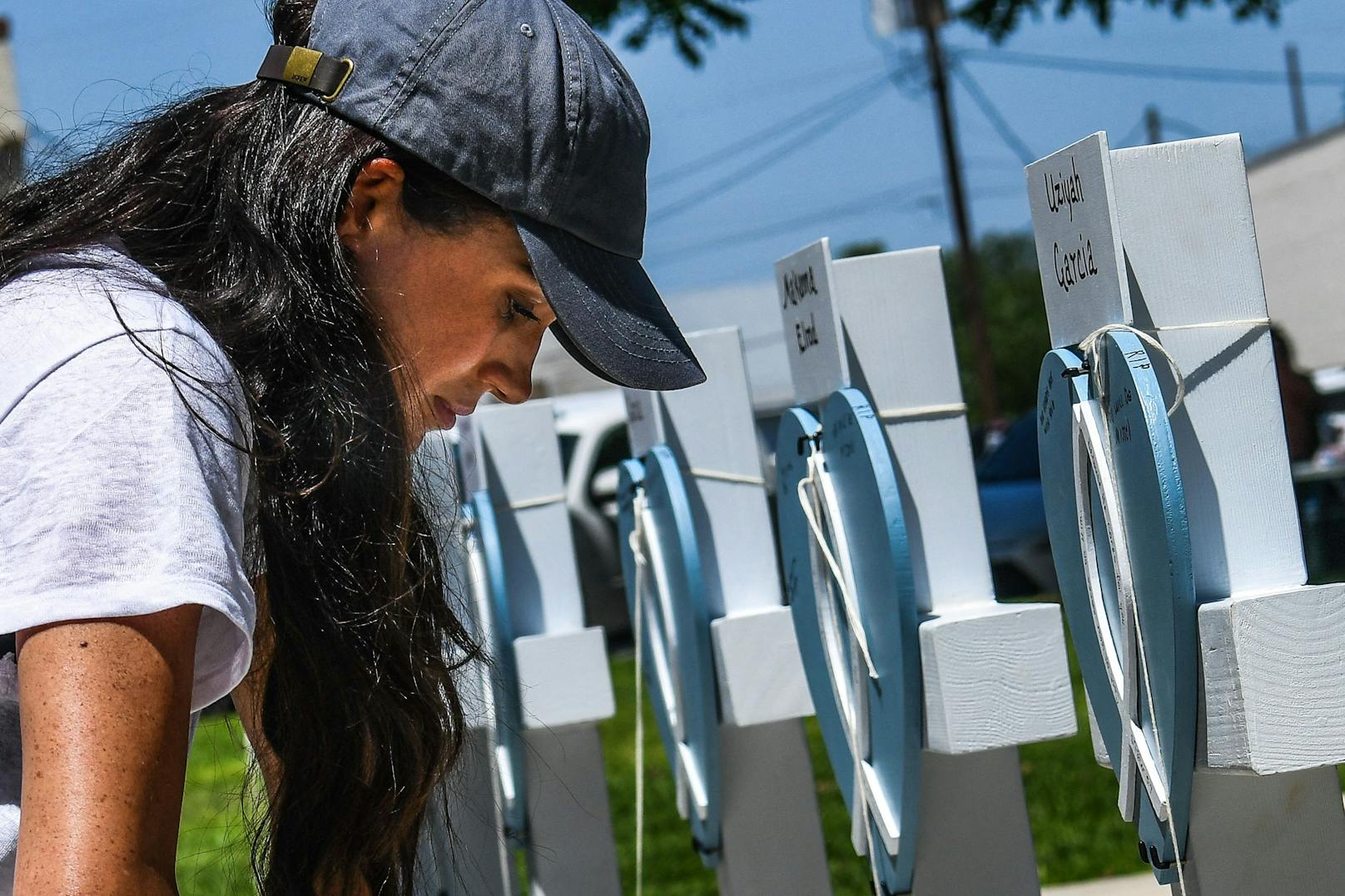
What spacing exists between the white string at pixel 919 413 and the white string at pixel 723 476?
0.71 meters

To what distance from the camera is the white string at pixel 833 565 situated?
2104 millimetres

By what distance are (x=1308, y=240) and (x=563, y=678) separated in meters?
18.8

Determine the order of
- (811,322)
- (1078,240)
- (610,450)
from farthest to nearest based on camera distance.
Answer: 1. (610,450)
2. (811,322)
3. (1078,240)

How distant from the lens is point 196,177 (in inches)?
45.1

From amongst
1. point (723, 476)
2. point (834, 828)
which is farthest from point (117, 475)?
point (834, 828)

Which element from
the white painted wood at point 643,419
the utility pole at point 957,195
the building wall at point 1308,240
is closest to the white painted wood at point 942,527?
the white painted wood at point 643,419

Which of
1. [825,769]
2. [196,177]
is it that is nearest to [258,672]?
[196,177]

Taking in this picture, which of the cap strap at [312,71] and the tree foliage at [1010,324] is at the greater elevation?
the tree foliage at [1010,324]

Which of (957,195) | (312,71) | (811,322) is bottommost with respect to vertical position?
(811,322)

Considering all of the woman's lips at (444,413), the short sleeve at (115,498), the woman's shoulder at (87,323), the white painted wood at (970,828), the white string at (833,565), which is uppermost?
the woman's shoulder at (87,323)

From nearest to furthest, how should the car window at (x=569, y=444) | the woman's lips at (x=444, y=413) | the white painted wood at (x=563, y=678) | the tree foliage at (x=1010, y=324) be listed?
the woman's lips at (x=444, y=413) < the white painted wood at (x=563, y=678) < the car window at (x=569, y=444) < the tree foliage at (x=1010, y=324)

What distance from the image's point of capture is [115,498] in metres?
0.83

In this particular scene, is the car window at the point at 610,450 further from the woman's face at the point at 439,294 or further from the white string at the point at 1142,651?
the woman's face at the point at 439,294

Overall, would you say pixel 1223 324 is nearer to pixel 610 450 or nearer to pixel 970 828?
pixel 970 828
